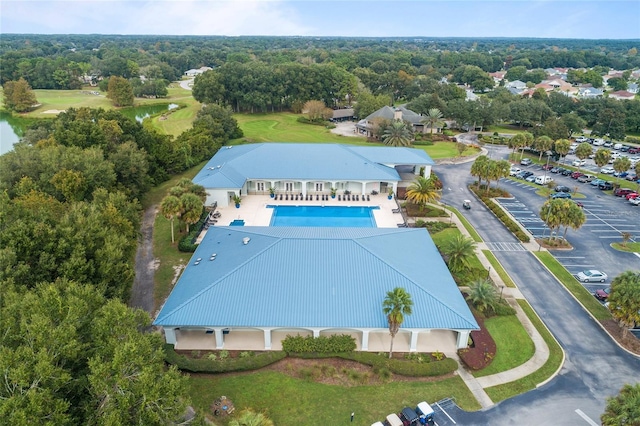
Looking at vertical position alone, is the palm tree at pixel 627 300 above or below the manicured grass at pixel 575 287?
above

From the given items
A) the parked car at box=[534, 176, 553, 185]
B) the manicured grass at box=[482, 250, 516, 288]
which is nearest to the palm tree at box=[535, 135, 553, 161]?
the parked car at box=[534, 176, 553, 185]

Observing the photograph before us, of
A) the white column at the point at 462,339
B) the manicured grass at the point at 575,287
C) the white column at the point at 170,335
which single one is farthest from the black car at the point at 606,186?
the white column at the point at 170,335

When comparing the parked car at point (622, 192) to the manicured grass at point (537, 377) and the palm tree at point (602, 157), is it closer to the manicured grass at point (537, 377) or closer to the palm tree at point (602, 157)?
the palm tree at point (602, 157)

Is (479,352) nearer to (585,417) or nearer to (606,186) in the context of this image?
(585,417)

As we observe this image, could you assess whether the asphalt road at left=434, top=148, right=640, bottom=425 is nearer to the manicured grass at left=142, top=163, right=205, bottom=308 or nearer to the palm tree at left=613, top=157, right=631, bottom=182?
the manicured grass at left=142, top=163, right=205, bottom=308

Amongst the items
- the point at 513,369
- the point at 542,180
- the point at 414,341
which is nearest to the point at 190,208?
the point at 414,341
